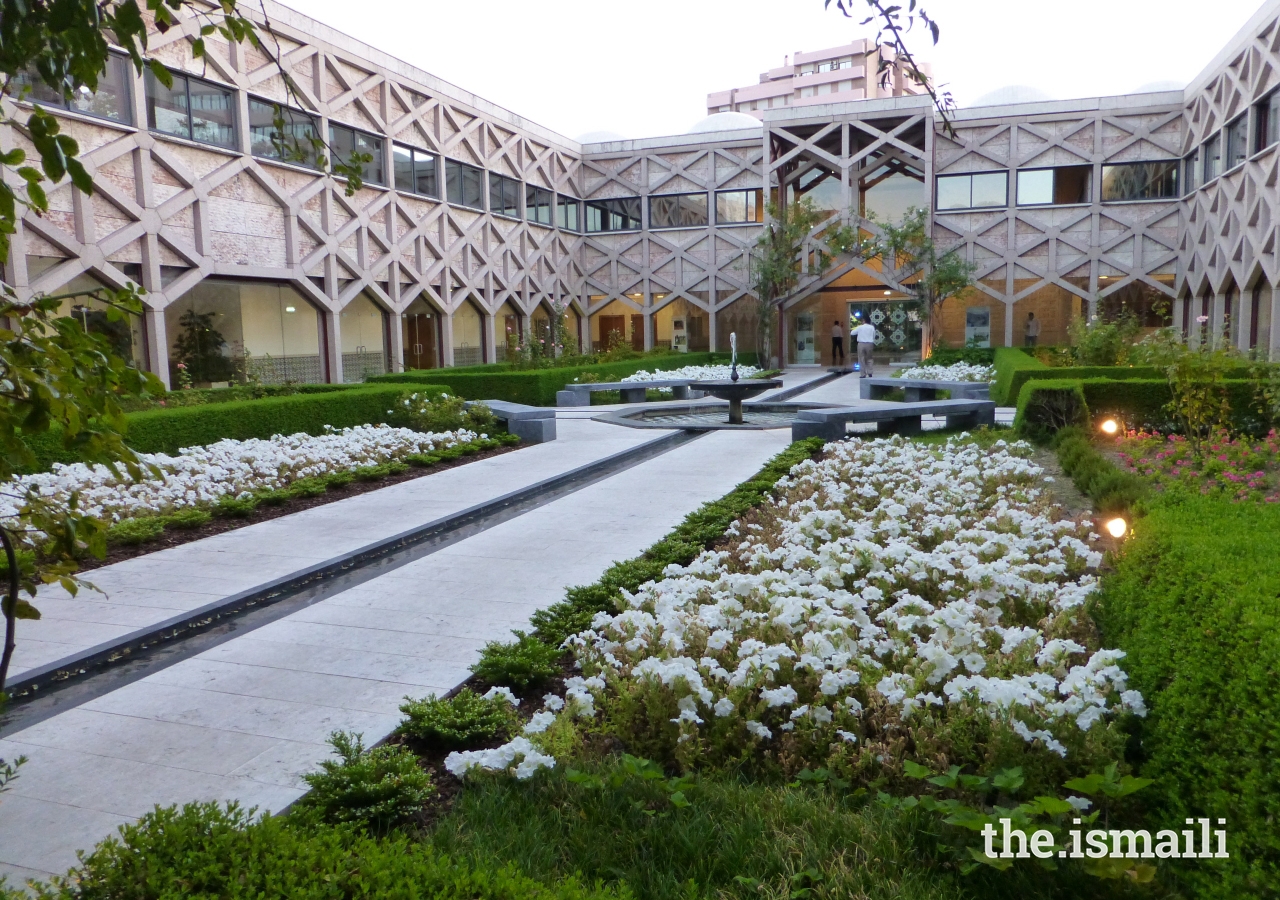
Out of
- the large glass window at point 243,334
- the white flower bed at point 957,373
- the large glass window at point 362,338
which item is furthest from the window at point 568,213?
the white flower bed at point 957,373

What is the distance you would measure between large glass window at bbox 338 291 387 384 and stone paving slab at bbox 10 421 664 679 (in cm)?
1486

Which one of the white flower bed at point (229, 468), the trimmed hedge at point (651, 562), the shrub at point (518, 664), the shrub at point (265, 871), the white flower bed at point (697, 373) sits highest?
the white flower bed at point (697, 373)

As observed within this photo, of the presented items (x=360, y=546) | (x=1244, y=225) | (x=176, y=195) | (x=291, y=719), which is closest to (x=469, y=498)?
(x=360, y=546)

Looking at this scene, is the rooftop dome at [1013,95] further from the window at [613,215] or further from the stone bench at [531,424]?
the stone bench at [531,424]

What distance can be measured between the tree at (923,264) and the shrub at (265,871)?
1195 inches

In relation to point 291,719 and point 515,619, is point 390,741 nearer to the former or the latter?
point 291,719

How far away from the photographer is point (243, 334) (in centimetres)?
2152

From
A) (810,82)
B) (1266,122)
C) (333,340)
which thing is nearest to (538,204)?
(333,340)

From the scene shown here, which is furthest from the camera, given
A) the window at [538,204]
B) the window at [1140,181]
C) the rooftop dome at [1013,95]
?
the rooftop dome at [1013,95]

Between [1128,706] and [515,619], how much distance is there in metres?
3.32

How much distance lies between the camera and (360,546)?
23.7 feet

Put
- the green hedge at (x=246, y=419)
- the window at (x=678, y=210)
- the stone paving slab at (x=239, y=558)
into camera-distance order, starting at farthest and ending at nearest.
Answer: the window at (x=678, y=210) < the green hedge at (x=246, y=419) < the stone paving slab at (x=239, y=558)

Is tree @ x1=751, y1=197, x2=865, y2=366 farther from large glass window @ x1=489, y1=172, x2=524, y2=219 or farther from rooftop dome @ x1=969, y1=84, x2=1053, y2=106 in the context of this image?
rooftop dome @ x1=969, y1=84, x2=1053, y2=106

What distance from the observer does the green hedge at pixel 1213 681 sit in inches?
90.9
